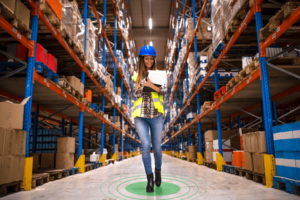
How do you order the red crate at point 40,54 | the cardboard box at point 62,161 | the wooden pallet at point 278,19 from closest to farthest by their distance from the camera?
1. the wooden pallet at point 278,19
2. the red crate at point 40,54
3. the cardboard box at point 62,161

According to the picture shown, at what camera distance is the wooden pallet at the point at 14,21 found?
2.80 meters

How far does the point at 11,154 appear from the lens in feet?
9.16

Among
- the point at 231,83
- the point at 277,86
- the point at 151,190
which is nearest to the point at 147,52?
the point at 151,190

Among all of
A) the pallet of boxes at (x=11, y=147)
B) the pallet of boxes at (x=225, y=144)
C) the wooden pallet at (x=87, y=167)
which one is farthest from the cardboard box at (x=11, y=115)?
the pallet of boxes at (x=225, y=144)

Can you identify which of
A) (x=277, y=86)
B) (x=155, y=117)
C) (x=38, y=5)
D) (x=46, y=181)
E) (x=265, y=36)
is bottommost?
(x=46, y=181)

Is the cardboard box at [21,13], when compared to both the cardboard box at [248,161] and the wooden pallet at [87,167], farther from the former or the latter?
the cardboard box at [248,161]

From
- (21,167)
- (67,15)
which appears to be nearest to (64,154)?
(21,167)

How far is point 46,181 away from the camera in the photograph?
3768 mm

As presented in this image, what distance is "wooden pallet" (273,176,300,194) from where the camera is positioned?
100 inches

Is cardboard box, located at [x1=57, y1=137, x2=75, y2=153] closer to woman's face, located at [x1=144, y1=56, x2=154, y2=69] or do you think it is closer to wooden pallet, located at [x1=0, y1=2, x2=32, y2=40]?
wooden pallet, located at [x1=0, y1=2, x2=32, y2=40]

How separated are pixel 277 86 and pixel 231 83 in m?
0.94

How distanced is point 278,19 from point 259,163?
218 centimetres

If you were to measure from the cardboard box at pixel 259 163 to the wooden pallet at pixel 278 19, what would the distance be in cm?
185

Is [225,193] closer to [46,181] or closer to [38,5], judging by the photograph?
[46,181]
